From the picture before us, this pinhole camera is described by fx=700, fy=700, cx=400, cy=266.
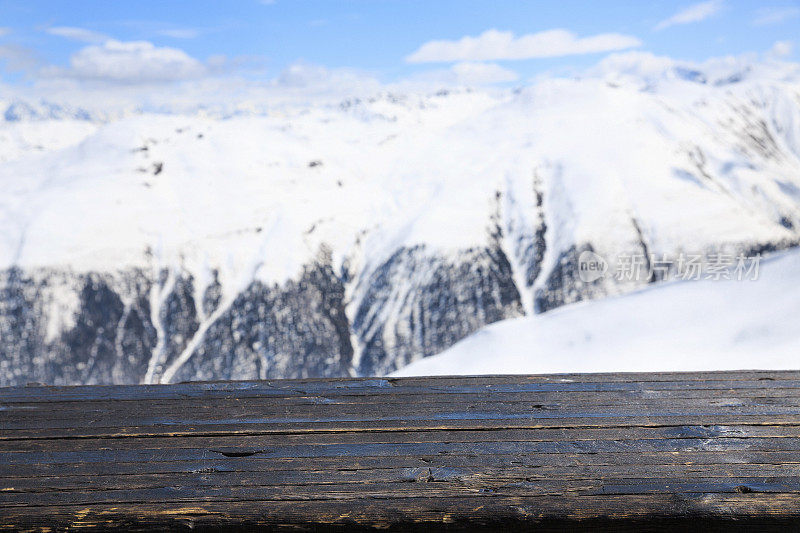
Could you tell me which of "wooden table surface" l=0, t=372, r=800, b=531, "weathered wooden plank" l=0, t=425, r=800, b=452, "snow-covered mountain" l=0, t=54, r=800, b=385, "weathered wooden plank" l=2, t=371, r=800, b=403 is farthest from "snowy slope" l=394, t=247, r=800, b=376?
"snow-covered mountain" l=0, t=54, r=800, b=385

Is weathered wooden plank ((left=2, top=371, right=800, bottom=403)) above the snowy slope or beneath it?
above

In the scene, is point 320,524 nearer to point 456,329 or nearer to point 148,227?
point 456,329

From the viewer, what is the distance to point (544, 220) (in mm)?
91125

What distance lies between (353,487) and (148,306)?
91.0 metres

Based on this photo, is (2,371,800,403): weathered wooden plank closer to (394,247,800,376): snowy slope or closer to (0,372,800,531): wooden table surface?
(0,372,800,531): wooden table surface

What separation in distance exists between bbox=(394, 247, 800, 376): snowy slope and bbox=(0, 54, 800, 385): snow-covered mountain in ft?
224

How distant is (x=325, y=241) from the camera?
303 feet

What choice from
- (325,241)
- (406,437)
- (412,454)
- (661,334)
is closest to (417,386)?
(406,437)

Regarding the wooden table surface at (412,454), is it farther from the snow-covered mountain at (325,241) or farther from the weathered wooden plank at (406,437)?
the snow-covered mountain at (325,241)

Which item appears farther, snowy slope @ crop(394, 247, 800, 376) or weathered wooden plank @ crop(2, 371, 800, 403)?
snowy slope @ crop(394, 247, 800, 376)

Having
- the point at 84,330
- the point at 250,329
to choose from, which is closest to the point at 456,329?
the point at 250,329

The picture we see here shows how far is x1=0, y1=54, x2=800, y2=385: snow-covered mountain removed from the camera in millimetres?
83312

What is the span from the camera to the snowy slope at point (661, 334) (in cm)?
905

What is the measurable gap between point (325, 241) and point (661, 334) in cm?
8304
